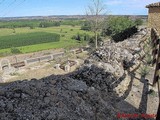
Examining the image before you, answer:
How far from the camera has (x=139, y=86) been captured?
30.0 ft

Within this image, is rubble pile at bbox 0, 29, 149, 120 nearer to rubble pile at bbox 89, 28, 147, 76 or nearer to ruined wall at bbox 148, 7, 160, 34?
rubble pile at bbox 89, 28, 147, 76

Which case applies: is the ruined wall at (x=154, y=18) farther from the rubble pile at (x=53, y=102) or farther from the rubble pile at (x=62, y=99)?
the rubble pile at (x=53, y=102)

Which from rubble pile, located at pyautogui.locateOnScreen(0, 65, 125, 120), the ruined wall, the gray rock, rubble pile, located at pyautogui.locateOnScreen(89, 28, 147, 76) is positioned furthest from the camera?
the ruined wall

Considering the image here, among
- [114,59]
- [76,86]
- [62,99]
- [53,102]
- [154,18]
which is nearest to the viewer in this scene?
[53,102]

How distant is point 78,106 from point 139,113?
2.42 metres

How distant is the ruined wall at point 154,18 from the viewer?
2233cm

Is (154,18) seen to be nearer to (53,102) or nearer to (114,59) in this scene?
(114,59)

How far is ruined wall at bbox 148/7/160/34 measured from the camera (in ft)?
73.3

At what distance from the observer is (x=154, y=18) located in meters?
22.8

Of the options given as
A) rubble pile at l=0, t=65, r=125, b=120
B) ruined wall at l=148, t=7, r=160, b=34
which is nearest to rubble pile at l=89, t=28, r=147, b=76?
rubble pile at l=0, t=65, r=125, b=120

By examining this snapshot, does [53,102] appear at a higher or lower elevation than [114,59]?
lower

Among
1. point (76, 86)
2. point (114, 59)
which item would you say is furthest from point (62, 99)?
point (114, 59)

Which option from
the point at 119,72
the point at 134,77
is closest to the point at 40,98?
the point at 119,72

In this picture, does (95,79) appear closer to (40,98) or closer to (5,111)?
(40,98)
